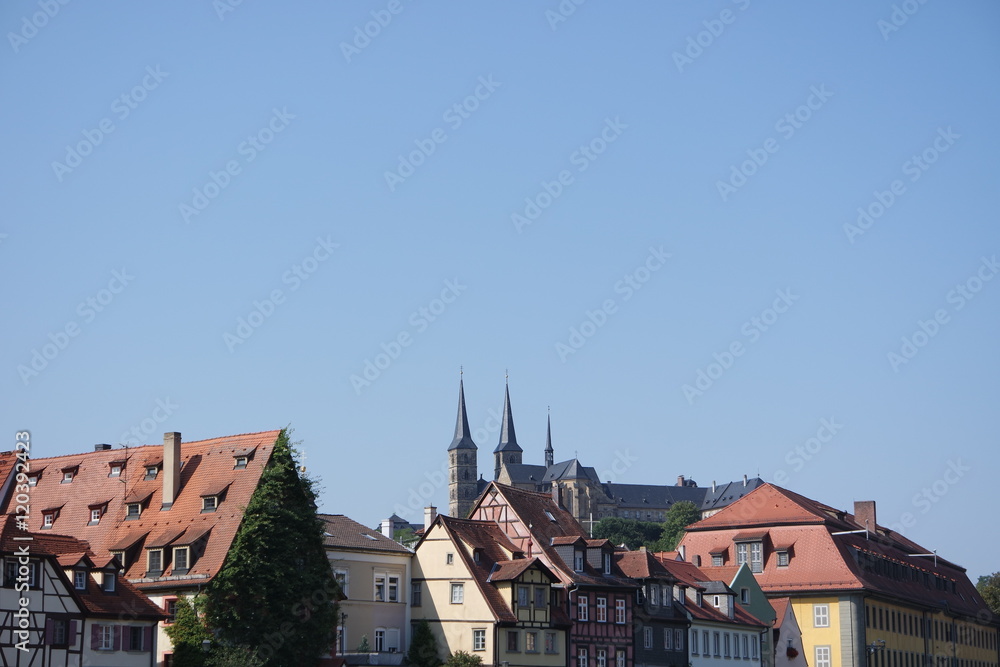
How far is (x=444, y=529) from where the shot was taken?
6694 cm

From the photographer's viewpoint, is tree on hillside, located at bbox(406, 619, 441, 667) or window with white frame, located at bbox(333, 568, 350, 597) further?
tree on hillside, located at bbox(406, 619, 441, 667)

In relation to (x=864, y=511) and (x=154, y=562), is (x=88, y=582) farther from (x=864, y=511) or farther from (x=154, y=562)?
(x=864, y=511)

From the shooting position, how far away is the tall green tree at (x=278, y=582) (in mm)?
54625

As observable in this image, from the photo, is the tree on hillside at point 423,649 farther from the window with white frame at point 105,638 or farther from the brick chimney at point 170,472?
the window with white frame at point 105,638

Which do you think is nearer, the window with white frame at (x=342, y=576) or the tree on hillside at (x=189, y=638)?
the tree on hillside at (x=189, y=638)

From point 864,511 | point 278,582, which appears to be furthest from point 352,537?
point 864,511

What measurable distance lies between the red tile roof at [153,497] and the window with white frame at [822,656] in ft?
138

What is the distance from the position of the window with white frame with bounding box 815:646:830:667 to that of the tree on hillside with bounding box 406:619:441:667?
30.9 meters

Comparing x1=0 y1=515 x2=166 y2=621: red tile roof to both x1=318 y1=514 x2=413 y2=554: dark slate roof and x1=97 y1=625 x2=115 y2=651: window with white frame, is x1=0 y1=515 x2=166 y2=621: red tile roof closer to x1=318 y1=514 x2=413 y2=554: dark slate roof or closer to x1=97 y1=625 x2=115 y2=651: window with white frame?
x1=97 y1=625 x2=115 y2=651: window with white frame

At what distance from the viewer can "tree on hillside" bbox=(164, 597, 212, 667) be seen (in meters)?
53.9

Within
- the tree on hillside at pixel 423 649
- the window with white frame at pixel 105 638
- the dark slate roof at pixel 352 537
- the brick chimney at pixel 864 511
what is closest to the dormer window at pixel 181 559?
the window with white frame at pixel 105 638

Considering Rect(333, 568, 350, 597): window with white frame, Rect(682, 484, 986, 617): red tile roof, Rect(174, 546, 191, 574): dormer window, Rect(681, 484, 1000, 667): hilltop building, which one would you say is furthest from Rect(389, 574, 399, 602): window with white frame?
Rect(682, 484, 986, 617): red tile roof

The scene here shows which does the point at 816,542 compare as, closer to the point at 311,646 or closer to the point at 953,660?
the point at 953,660

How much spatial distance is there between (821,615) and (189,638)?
150 feet
